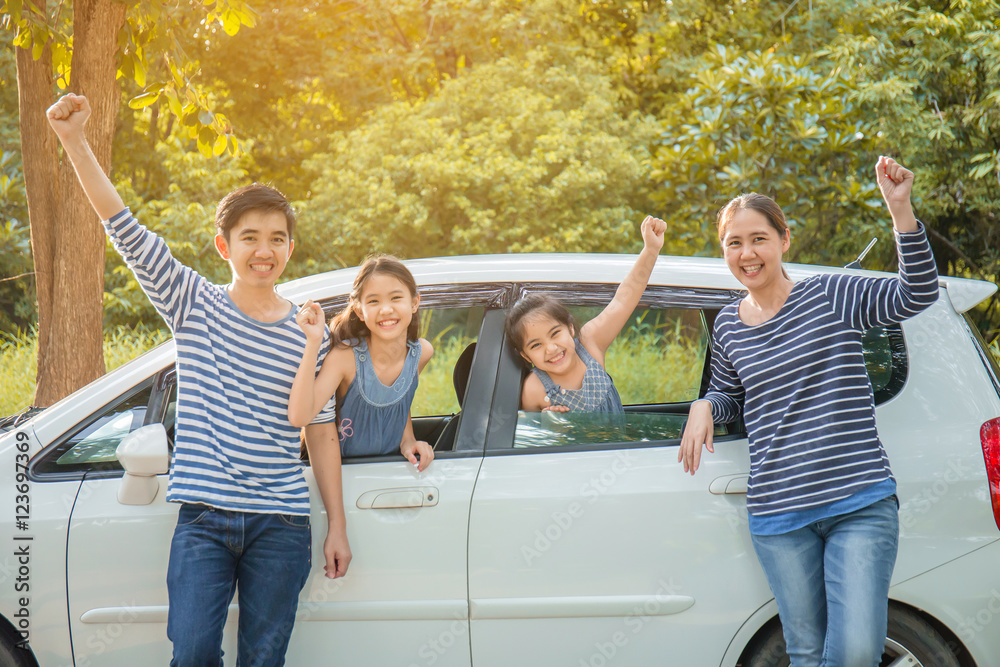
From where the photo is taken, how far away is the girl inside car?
2604 mm

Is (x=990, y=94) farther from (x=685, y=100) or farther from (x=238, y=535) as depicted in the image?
(x=238, y=535)

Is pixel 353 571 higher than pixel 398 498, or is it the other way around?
pixel 398 498

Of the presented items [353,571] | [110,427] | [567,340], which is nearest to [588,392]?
[567,340]

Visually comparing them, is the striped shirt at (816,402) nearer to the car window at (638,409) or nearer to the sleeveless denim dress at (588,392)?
the car window at (638,409)

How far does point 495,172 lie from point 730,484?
7190 millimetres

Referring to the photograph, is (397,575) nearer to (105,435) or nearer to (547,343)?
(547,343)

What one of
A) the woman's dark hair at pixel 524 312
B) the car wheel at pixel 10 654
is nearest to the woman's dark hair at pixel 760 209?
the woman's dark hair at pixel 524 312

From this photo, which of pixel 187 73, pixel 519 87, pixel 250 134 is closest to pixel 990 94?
pixel 519 87

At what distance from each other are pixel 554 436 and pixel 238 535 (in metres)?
0.93

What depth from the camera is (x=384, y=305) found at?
243 centimetres

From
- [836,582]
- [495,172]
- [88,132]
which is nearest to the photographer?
[836,582]

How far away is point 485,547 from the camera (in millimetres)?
2369

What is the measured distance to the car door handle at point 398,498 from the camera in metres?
2.39

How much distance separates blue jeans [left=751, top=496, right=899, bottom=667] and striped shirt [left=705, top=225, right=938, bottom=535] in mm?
44
